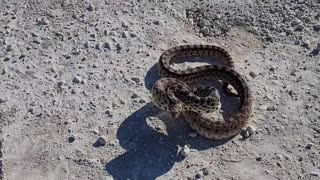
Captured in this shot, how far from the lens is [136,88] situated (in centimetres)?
895

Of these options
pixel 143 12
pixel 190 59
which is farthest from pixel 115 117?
pixel 143 12

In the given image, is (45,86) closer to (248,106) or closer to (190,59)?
(190,59)

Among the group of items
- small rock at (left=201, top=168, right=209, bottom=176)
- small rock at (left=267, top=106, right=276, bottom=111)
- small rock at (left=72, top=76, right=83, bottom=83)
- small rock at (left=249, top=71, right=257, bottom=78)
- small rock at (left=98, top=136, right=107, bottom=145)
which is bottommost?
small rock at (left=98, top=136, right=107, bottom=145)

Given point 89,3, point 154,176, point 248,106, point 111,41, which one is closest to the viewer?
point 154,176

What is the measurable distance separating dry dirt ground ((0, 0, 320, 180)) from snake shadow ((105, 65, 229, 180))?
0.01m

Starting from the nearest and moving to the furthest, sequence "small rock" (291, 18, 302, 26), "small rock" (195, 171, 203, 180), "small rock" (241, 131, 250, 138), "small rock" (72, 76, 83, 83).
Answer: "small rock" (195, 171, 203, 180) < "small rock" (241, 131, 250, 138) < "small rock" (72, 76, 83, 83) < "small rock" (291, 18, 302, 26)

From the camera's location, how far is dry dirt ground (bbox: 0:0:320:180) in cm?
789

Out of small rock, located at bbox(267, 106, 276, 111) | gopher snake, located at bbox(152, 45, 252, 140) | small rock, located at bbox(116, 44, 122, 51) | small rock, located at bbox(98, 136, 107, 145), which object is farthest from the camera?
small rock, located at bbox(116, 44, 122, 51)

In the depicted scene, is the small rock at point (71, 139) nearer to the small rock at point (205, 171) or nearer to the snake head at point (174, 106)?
the snake head at point (174, 106)

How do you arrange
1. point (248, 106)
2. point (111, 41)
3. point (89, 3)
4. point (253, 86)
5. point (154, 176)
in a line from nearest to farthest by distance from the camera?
point (154, 176) → point (248, 106) → point (253, 86) → point (111, 41) → point (89, 3)

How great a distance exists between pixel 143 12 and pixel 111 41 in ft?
3.00

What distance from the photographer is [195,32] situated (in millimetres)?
9984

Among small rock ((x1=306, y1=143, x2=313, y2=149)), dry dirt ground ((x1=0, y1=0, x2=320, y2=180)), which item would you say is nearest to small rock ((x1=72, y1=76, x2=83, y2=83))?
dry dirt ground ((x1=0, y1=0, x2=320, y2=180))

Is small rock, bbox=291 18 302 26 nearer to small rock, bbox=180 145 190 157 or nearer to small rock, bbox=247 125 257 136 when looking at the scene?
small rock, bbox=247 125 257 136
